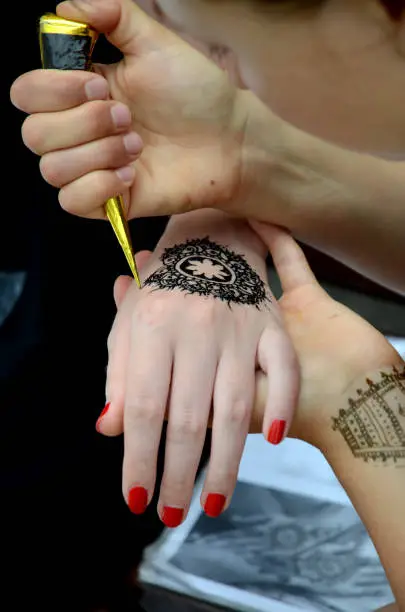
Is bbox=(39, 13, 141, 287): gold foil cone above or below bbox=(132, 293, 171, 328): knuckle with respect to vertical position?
above

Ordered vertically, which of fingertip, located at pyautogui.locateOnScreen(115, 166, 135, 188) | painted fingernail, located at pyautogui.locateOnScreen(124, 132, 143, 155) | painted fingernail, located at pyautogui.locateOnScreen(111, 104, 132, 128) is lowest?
fingertip, located at pyautogui.locateOnScreen(115, 166, 135, 188)

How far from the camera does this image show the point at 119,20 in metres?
0.48

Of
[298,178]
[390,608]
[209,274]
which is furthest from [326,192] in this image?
[390,608]

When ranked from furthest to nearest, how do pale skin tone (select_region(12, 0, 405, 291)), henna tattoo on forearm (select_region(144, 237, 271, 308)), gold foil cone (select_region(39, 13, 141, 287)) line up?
henna tattoo on forearm (select_region(144, 237, 271, 308)), gold foil cone (select_region(39, 13, 141, 287)), pale skin tone (select_region(12, 0, 405, 291))

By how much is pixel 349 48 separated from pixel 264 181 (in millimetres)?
372

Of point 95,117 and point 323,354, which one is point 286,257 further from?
point 95,117

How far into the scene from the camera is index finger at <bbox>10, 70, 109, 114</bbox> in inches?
17.6

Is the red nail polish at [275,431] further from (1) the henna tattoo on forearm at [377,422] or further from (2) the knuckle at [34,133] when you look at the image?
(2) the knuckle at [34,133]

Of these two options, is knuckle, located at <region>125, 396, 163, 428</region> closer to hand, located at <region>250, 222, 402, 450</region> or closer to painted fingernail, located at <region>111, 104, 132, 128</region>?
hand, located at <region>250, 222, 402, 450</region>

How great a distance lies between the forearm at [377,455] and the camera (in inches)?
18.3

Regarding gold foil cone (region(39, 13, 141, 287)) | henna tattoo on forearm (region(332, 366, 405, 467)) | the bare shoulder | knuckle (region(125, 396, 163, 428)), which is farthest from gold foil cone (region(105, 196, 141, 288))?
the bare shoulder

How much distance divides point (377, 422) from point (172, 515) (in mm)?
175

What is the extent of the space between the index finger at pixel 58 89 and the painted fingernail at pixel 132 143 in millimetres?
34

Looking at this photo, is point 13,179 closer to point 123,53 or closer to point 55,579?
point 123,53
